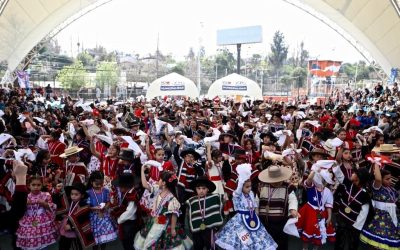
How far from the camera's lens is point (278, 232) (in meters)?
5.03

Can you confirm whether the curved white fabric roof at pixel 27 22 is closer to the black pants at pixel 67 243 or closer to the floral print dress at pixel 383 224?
the black pants at pixel 67 243

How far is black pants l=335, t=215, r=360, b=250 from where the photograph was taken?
514 centimetres

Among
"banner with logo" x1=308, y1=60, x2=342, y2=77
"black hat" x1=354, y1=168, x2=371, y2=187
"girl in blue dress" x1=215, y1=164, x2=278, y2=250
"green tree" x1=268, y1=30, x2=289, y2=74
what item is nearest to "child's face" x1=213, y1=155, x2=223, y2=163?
"girl in blue dress" x1=215, y1=164, x2=278, y2=250

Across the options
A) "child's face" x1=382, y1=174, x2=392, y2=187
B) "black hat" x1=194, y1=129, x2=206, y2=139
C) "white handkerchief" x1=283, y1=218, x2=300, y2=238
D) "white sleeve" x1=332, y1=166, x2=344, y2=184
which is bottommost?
"white handkerchief" x1=283, y1=218, x2=300, y2=238

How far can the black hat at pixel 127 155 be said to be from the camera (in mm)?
5975

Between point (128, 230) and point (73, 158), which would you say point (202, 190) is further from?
point (73, 158)

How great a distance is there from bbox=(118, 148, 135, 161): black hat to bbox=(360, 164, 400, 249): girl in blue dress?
314 centimetres

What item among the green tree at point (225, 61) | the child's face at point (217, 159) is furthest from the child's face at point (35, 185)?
the green tree at point (225, 61)

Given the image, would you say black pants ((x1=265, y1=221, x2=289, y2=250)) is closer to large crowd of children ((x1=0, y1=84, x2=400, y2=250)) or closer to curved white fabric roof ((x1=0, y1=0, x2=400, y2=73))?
large crowd of children ((x1=0, y1=84, x2=400, y2=250))

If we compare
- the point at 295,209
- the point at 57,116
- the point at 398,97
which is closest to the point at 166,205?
the point at 295,209

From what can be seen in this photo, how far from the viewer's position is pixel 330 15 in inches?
1261

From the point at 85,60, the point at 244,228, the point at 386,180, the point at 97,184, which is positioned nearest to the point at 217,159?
the point at 244,228

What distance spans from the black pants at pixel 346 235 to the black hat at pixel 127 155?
9.40 ft

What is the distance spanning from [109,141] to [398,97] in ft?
52.0
